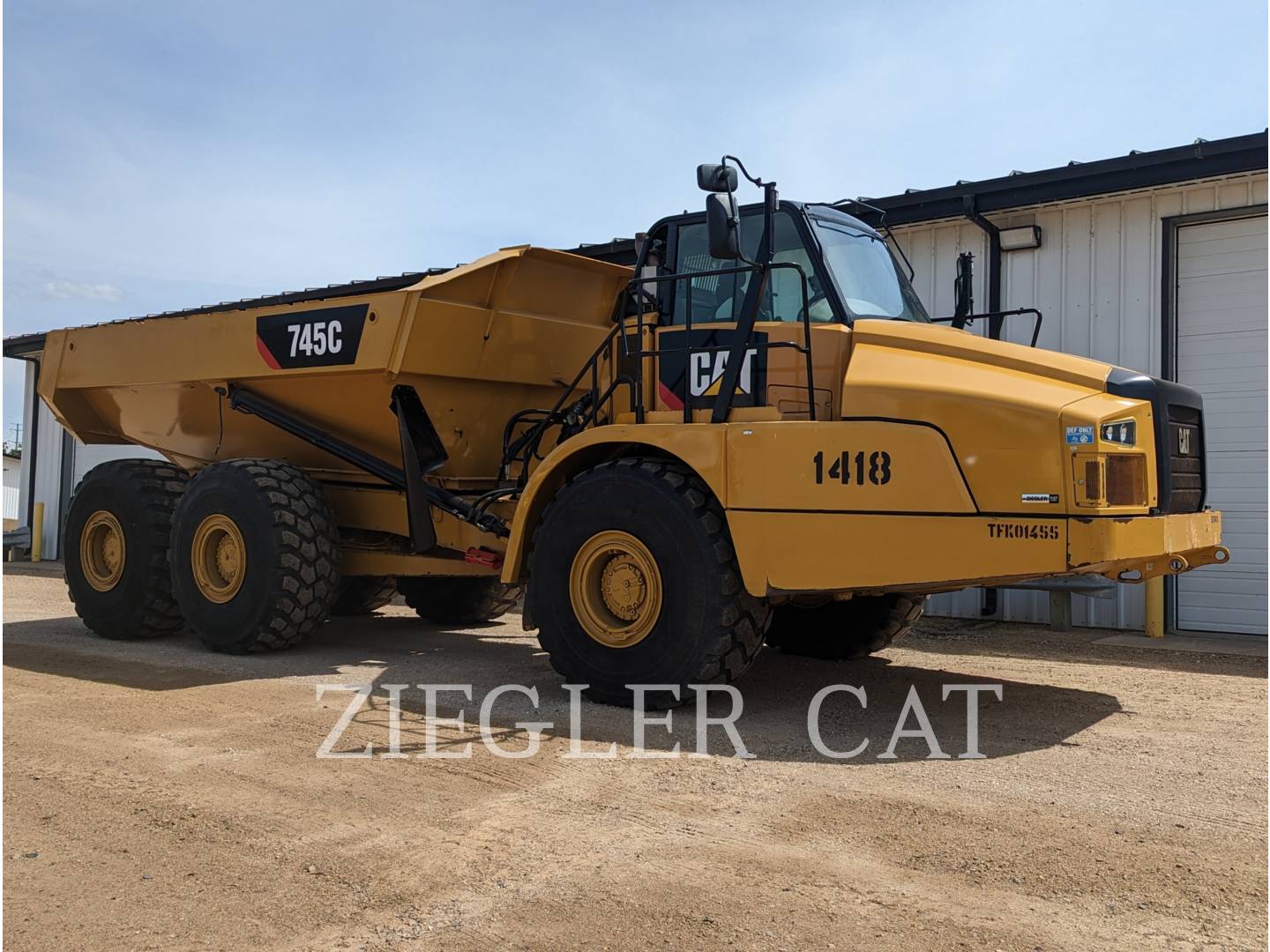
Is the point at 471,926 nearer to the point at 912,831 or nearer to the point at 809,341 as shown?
the point at 912,831

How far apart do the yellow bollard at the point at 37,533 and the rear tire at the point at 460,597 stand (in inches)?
552

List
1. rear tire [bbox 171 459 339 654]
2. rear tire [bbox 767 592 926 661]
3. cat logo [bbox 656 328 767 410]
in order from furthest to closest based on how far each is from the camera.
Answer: rear tire [bbox 171 459 339 654]
rear tire [bbox 767 592 926 661]
cat logo [bbox 656 328 767 410]

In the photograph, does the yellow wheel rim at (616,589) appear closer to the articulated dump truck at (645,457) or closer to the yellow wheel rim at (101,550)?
the articulated dump truck at (645,457)

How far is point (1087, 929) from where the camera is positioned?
3482 mm

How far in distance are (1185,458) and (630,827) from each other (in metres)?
3.91

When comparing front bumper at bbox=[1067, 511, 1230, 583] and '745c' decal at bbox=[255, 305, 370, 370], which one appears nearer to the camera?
front bumper at bbox=[1067, 511, 1230, 583]

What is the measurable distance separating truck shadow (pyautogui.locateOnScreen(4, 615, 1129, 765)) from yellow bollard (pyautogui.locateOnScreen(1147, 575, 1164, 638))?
10.6 feet

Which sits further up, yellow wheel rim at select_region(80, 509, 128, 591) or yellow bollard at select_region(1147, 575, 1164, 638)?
yellow wheel rim at select_region(80, 509, 128, 591)

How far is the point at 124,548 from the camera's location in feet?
32.3

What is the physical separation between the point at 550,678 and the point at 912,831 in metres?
3.73

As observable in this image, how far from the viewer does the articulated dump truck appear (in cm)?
584

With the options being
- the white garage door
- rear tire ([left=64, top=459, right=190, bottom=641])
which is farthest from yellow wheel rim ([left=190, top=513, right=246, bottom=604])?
the white garage door

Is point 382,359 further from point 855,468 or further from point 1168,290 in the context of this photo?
point 1168,290

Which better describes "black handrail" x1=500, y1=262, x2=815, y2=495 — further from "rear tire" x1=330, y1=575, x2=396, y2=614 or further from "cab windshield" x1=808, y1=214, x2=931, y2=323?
"rear tire" x1=330, y1=575, x2=396, y2=614
